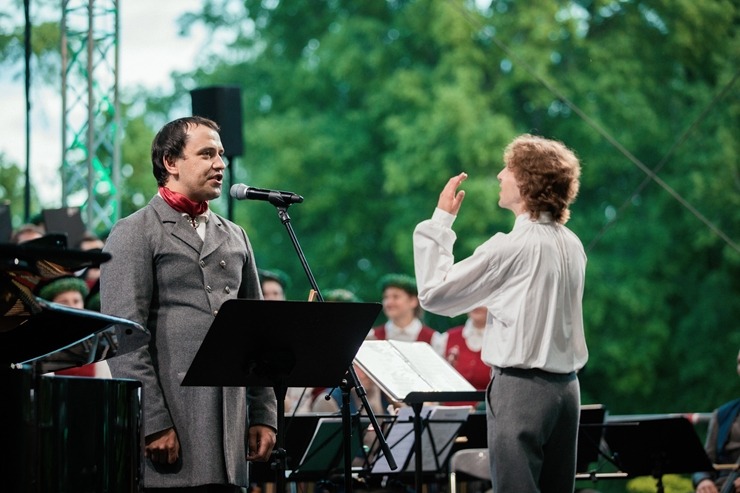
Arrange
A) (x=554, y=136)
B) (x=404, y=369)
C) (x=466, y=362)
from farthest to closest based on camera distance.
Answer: (x=554, y=136), (x=466, y=362), (x=404, y=369)

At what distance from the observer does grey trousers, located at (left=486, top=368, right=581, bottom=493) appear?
11.5ft

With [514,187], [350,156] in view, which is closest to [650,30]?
[350,156]

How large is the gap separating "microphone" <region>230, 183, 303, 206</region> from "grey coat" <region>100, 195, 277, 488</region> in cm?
23

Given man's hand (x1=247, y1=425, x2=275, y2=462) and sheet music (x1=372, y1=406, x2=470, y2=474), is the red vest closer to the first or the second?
sheet music (x1=372, y1=406, x2=470, y2=474)

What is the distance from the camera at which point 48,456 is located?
2.75 meters

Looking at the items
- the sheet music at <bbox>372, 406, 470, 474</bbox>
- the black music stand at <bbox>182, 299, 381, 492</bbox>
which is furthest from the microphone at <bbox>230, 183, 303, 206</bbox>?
the sheet music at <bbox>372, 406, 470, 474</bbox>

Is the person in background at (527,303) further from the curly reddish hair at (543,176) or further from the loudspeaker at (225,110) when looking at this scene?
the loudspeaker at (225,110)

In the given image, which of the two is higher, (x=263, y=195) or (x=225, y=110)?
(x=225, y=110)

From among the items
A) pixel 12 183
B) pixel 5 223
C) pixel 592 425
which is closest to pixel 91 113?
pixel 5 223

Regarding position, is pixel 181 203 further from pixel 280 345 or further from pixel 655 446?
pixel 655 446

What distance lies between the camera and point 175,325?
3428mm

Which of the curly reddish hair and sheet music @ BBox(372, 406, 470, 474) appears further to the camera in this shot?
sheet music @ BBox(372, 406, 470, 474)

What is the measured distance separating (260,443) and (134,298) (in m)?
0.68

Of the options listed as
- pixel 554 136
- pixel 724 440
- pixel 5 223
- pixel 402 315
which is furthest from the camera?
pixel 554 136
